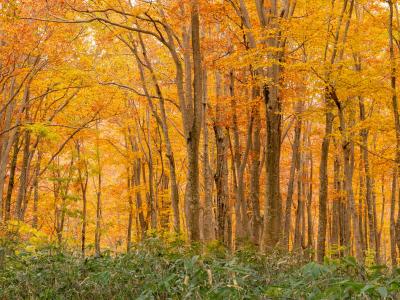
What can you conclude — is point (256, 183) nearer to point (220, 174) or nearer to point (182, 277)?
point (220, 174)

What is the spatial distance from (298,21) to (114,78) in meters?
8.83

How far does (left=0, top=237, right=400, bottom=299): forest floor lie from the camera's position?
2.58 m

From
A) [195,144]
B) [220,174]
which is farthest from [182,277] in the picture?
[220,174]

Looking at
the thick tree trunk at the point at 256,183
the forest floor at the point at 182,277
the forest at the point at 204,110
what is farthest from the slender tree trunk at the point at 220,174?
the forest floor at the point at 182,277

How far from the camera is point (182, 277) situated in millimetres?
3000

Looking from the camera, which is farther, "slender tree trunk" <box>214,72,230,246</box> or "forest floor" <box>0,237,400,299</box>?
"slender tree trunk" <box>214,72,230,246</box>

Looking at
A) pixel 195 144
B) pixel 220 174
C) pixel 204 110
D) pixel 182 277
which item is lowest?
pixel 182 277

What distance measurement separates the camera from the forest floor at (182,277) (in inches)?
102

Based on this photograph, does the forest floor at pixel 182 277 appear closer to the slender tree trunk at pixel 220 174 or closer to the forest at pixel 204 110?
the forest at pixel 204 110

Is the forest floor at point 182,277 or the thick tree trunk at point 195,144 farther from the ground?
the thick tree trunk at point 195,144

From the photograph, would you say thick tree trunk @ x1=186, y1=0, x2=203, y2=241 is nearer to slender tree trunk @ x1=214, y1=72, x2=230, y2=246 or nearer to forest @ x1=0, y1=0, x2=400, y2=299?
forest @ x1=0, y1=0, x2=400, y2=299

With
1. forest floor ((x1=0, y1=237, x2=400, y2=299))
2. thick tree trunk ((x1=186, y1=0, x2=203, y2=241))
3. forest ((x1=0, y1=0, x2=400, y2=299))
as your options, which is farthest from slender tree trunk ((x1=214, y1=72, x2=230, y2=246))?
forest floor ((x1=0, y1=237, x2=400, y2=299))

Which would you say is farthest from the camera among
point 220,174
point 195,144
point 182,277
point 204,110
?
point 220,174

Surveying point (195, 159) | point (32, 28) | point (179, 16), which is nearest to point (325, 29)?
point (179, 16)
